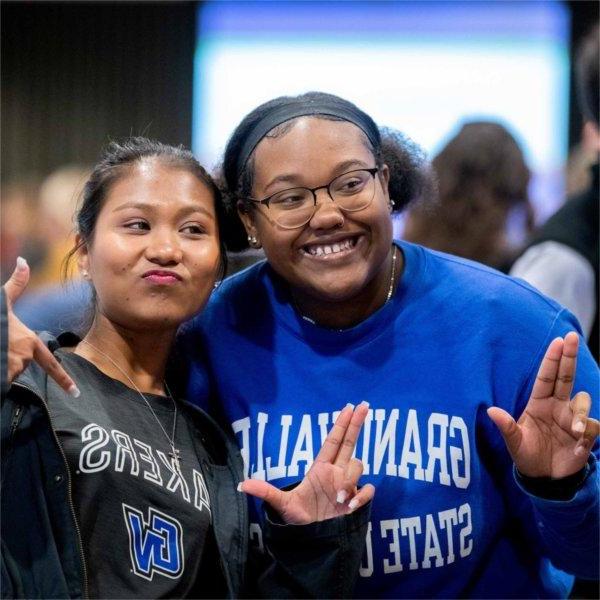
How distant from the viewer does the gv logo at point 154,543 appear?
1.66 metres

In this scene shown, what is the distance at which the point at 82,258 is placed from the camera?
1949mm

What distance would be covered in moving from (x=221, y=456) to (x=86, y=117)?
608 cm

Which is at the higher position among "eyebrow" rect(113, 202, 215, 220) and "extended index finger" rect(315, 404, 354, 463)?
"eyebrow" rect(113, 202, 215, 220)

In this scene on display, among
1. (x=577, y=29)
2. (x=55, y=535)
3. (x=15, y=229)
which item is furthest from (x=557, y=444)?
(x=577, y=29)

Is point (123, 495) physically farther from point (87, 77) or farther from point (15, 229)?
point (87, 77)

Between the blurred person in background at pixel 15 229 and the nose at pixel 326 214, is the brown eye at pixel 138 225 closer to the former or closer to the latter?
the nose at pixel 326 214

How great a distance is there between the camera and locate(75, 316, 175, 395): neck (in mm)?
1861

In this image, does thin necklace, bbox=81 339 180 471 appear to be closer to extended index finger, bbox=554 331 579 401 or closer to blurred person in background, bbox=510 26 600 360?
extended index finger, bbox=554 331 579 401

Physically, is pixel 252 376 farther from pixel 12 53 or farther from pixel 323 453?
pixel 12 53

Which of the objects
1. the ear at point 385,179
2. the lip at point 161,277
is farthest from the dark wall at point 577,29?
the lip at point 161,277

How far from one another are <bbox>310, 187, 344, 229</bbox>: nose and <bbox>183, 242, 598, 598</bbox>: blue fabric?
0.22m

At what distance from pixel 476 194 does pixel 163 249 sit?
1579 millimetres

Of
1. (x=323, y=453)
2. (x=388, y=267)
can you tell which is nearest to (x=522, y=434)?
(x=323, y=453)

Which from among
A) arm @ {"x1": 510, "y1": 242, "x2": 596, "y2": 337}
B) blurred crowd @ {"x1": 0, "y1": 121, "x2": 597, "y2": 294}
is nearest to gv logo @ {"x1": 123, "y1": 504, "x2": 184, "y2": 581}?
arm @ {"x1": 510, "y1": 242, "x2": 596, "y2": 337}
